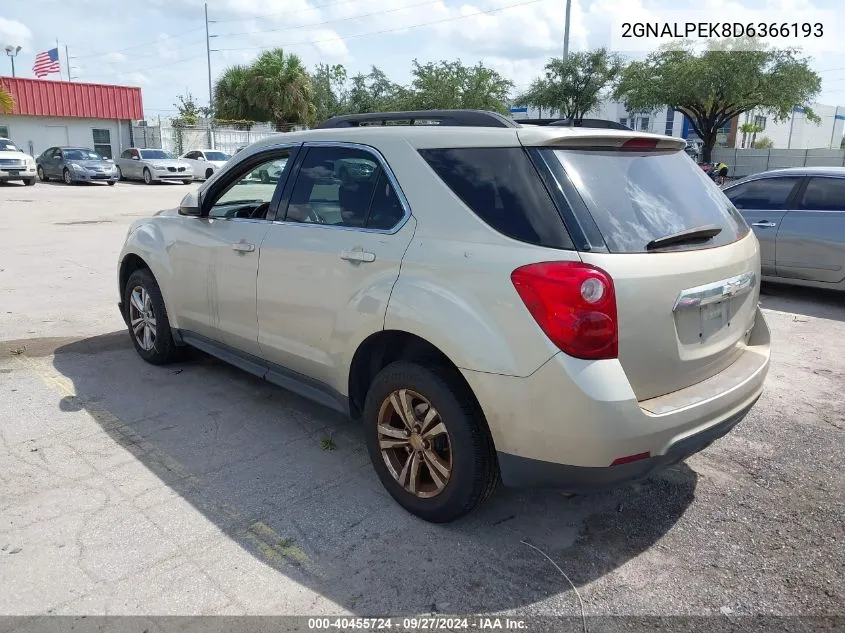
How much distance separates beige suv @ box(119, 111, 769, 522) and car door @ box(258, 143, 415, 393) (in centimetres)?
1

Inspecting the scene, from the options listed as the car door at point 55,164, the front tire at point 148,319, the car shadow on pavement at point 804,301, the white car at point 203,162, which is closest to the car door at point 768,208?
the car shadow on pavement at point 804,301

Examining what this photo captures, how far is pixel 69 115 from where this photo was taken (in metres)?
34.4

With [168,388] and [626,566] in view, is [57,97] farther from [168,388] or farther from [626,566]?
[626,566]

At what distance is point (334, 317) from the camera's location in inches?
136

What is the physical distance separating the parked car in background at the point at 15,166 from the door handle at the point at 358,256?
2648cm

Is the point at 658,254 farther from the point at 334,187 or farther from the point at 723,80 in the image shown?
the point at 723,80

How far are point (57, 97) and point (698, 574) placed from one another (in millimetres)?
38495

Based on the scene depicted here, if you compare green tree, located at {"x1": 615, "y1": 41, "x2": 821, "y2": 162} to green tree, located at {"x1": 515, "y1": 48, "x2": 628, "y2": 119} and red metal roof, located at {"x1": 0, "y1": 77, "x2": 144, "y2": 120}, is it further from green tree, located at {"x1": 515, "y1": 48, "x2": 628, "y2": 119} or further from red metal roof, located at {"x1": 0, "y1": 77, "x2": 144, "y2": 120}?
red metal roof, located at {"x1": 0, "y1": 77, "x2": 144, "y2": 120}

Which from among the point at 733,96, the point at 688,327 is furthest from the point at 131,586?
the point at 733,96

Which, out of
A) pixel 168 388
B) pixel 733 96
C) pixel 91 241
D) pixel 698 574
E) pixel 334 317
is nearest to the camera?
pixel 698 574

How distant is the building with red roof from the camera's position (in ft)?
108

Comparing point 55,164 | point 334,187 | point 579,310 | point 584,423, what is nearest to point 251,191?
point 334,187

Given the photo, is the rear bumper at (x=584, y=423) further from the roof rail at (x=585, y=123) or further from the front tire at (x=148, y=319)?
the front tire at (x=148, y=319)

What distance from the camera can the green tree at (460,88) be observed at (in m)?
38.9
